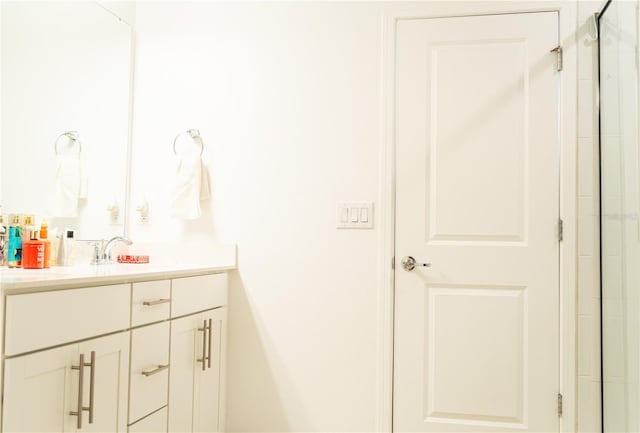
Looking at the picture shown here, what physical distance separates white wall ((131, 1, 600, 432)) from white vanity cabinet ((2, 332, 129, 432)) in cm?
86

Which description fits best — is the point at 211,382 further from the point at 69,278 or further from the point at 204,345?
the point at 69,278

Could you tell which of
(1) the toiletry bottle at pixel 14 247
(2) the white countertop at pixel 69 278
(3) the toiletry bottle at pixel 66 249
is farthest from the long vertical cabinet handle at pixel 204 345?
(1) the toiletry bottle at pixel 14 247

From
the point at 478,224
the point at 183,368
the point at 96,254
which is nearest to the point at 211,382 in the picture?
the point at 183,368

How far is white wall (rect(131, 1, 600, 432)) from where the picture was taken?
236 centimetres

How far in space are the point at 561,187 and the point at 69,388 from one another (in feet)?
6.33

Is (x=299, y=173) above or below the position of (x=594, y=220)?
above

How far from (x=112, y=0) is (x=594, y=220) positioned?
2351mm

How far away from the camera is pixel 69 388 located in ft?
4.71

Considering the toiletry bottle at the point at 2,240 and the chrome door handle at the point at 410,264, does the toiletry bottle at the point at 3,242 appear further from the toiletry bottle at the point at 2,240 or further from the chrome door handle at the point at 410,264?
the chrome door handle at the point at 410,264

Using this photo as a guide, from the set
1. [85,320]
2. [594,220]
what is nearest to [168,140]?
[85,320]

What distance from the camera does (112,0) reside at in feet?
8.21

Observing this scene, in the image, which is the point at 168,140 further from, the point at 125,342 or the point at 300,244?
the point at 125,342

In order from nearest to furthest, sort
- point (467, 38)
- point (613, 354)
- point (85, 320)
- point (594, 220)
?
point (85, 320), point (613, 354), point (594, 220), point (467, 38)

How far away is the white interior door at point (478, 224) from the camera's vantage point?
2.21 m
